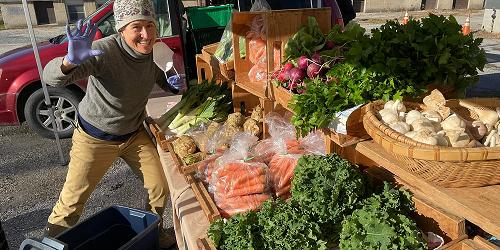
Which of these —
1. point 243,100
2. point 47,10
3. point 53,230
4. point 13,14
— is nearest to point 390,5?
point 47,10

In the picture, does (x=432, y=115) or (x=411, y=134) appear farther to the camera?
(x=432, y=115)

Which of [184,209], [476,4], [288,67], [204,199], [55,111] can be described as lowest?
[55,111]

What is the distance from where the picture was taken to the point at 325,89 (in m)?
2.02

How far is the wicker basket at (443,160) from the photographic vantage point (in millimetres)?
1373

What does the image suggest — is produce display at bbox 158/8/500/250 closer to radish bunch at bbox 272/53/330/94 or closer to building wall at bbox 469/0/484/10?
radish bunch at bbox 272/53/330/94

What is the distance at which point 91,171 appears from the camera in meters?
2.89

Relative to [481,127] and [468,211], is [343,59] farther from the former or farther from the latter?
[468,211]

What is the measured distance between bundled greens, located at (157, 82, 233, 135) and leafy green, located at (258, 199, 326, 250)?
1.70 meters

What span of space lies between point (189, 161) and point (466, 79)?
5.83 feet

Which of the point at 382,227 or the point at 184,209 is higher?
the point at 382,227

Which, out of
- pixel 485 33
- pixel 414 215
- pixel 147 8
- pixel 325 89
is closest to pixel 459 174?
pixel 414 215

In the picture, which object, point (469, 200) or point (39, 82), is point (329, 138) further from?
point (39, 82)

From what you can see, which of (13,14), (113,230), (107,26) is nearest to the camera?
(113,230)

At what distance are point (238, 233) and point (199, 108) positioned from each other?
1.91m
